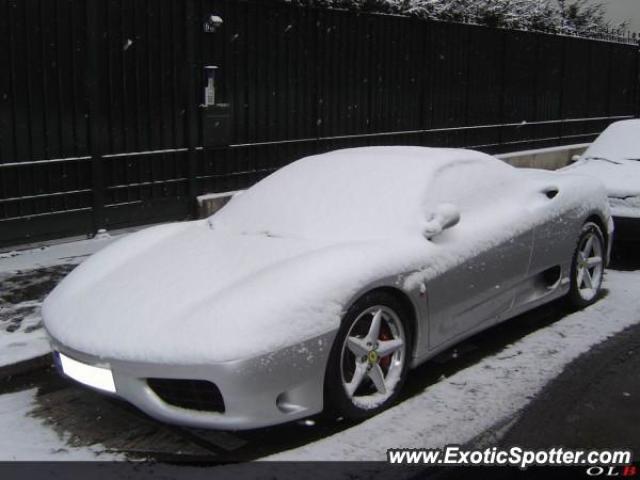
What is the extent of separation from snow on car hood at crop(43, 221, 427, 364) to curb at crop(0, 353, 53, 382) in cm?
62

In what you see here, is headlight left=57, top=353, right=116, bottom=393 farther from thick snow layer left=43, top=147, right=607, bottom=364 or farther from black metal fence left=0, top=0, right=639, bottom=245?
black metal fence left=0, top=0, right=639, bottom=245

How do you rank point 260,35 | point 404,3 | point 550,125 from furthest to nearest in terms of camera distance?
point 550,125 → point 404,3 → point 260,35

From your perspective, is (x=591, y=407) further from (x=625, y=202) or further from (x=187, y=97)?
(x=187, y=97)

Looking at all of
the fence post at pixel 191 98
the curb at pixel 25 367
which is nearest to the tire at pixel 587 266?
the curb at pixel 25 367

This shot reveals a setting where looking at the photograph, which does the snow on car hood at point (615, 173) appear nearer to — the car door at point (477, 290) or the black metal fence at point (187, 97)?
the car door at point (477, 290)

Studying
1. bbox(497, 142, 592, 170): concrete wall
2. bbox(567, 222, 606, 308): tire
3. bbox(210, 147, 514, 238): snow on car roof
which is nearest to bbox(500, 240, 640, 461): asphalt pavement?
bbox(567, 222, 606, 308): tire

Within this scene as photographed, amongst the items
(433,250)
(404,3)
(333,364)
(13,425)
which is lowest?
(13,425)

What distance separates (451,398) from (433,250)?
0.84 meters

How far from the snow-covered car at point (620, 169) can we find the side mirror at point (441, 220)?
3.59 m

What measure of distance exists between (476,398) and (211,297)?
163 cm

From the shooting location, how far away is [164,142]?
8.79 m

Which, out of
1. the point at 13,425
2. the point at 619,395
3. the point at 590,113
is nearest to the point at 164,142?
the point at 13,425

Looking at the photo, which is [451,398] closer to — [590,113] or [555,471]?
[555,471]

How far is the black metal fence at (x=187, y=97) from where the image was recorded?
299 inches
